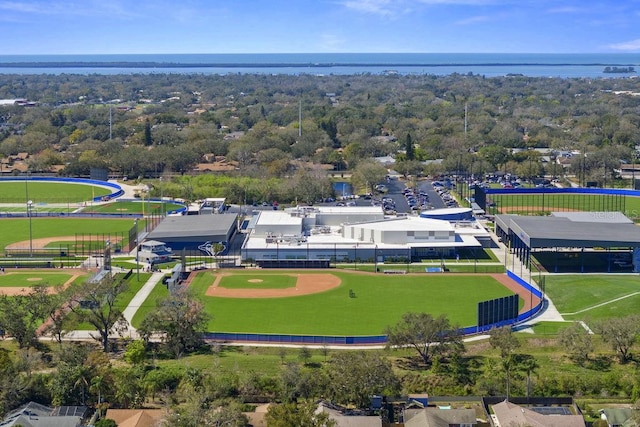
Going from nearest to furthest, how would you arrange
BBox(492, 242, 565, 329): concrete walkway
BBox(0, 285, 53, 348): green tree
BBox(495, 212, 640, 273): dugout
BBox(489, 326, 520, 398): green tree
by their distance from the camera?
BBox(489, 326, 520, 398): green tree < BBox(0, 285, 53, 348): green tree < BBox(492, 242, 565, 329): concrete walkway < BBox(495, 212, 640, 273): dugout

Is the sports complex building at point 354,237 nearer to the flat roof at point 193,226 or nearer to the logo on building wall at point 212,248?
the logo on building wall at point 212,248

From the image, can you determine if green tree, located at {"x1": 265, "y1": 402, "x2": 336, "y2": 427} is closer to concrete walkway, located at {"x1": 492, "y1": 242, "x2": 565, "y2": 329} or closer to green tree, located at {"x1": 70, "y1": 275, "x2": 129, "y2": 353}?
green tree, located at {"x1": 70, "y1": 275, "x2": 129, "y2": 353}

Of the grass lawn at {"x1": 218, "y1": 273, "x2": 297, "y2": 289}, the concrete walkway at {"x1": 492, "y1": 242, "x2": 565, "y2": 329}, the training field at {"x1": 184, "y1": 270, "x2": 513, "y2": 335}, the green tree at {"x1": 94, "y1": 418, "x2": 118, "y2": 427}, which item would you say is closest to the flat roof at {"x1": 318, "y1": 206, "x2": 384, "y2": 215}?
the concrete walkway at {"x1": 492, "y1": 242, "x2": 565, "y2": 329}

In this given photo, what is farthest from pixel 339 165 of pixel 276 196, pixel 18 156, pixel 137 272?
pixel 137 272

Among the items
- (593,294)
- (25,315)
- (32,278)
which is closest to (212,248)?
(32,278)

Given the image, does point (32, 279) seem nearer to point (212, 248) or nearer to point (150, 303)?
point (150, 303)

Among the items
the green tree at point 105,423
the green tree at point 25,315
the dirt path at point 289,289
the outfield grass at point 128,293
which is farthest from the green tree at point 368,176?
the green tree at point 105,423
